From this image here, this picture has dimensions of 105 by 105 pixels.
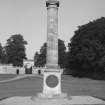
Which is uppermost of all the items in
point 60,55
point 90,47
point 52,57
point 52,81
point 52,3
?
point 60,55

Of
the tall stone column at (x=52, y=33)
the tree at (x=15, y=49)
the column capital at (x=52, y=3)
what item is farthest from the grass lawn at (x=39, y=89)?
the tree at (x=15, y=49)

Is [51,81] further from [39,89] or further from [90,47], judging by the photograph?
[90,47]

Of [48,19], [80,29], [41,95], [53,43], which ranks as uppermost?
[80,29]

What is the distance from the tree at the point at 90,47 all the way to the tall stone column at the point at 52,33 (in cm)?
2975

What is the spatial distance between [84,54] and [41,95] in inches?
1350

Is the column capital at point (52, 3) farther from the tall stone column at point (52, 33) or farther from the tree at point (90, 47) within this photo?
the tree at point (90, 47)

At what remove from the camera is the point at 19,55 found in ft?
278

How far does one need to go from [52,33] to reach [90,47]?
3314 centimetres

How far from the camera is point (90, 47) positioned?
4956cm

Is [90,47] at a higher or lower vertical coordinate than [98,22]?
lower

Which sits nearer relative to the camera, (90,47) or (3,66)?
(90,47)

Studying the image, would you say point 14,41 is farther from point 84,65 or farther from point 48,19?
point 48,19

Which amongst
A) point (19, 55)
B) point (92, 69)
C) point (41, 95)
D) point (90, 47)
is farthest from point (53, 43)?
point (19, 55)

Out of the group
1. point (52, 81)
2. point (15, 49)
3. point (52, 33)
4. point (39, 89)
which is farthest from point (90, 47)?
point (15, 49)
